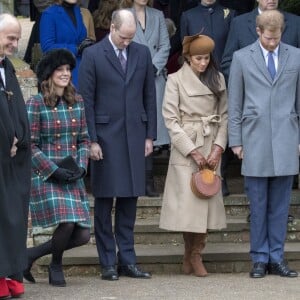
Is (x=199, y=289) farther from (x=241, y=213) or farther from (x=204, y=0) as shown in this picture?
(x=204, y=0)

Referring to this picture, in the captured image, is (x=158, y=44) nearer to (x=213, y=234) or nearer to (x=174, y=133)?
Result: (x=174, y=133)

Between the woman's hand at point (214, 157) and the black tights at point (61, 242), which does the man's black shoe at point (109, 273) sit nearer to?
the black tights at point (61, 242)

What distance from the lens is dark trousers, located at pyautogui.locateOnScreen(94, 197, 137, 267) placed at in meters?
9.49

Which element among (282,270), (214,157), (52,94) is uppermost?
(52,94)

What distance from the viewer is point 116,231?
9586 millimetres

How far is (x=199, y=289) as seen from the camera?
9.18 m

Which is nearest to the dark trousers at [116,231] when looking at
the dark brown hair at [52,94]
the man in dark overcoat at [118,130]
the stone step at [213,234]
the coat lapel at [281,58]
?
the man in dark overcoat at [118,130]

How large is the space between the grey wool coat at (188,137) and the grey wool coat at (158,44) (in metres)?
1.13

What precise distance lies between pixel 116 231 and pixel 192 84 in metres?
1.27

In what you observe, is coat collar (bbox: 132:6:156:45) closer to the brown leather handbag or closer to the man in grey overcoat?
the man in grey overcoat

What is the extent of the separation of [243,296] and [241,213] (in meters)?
1.89

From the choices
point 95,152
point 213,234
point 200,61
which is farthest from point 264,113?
point 213,234

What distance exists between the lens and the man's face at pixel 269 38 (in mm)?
9422

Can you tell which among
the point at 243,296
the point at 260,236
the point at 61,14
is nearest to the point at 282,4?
Result: the point at 61,14
